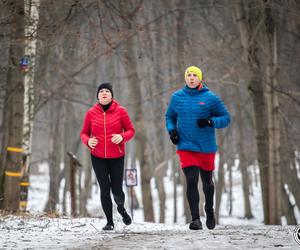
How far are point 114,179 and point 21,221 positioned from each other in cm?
155

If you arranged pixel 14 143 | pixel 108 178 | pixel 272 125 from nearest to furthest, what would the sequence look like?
pixel 108 178 → pixel 14 143 → pixel 272 125

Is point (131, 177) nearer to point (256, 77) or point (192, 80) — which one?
point (256, 77)

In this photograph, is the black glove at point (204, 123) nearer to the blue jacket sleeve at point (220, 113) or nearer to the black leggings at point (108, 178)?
the blue jacket sleeve at point (220, 113)

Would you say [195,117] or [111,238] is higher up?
[195,117]

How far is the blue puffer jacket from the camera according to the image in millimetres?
6152

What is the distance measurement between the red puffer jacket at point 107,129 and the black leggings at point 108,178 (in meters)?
0.10

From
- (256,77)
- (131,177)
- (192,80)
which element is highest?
(256,77)

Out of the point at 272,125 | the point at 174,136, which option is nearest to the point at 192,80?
the point at 174,136

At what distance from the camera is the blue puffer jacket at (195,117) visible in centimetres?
615

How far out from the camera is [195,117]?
20.4 feet

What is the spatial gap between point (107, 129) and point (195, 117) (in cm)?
111

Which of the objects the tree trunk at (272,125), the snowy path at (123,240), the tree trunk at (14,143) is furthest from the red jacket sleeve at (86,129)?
the tree trunk at (272,125)

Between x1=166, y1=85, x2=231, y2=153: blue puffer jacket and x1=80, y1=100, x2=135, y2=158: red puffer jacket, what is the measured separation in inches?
22.9

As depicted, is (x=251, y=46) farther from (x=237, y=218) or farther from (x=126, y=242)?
(x=237, y=218)
